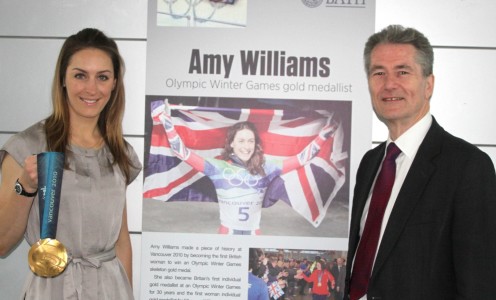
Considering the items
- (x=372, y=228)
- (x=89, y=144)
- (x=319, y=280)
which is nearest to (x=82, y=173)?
(x=89, y=144)

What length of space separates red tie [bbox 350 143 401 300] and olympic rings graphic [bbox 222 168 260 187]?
978mm

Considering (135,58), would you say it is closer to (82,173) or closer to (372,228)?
(82,173)

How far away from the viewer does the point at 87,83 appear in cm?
306

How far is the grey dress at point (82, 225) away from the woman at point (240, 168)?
0.66m

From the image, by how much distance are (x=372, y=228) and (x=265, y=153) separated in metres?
1.08

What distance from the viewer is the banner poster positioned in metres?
3.64

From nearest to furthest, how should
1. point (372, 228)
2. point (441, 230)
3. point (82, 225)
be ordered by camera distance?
point (441, 230), point (372, 228), point (82, 225)

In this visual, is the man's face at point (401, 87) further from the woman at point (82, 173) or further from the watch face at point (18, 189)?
the watch face at point (18, 189)

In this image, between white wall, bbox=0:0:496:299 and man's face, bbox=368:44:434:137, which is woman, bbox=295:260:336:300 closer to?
white wall, bbox=0:0:496:299

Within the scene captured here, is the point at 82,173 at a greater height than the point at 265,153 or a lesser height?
lesser

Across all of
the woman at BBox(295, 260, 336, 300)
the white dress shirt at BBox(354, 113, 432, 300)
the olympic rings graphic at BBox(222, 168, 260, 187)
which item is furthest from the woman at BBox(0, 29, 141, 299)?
the white dress shirt at BBox(354, 113, 432, 300)

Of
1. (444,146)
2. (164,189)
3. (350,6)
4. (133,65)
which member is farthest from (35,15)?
(444,146)

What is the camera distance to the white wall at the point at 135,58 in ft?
11.9

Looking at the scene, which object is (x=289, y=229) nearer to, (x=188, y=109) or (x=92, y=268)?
(x=188, y=109)
